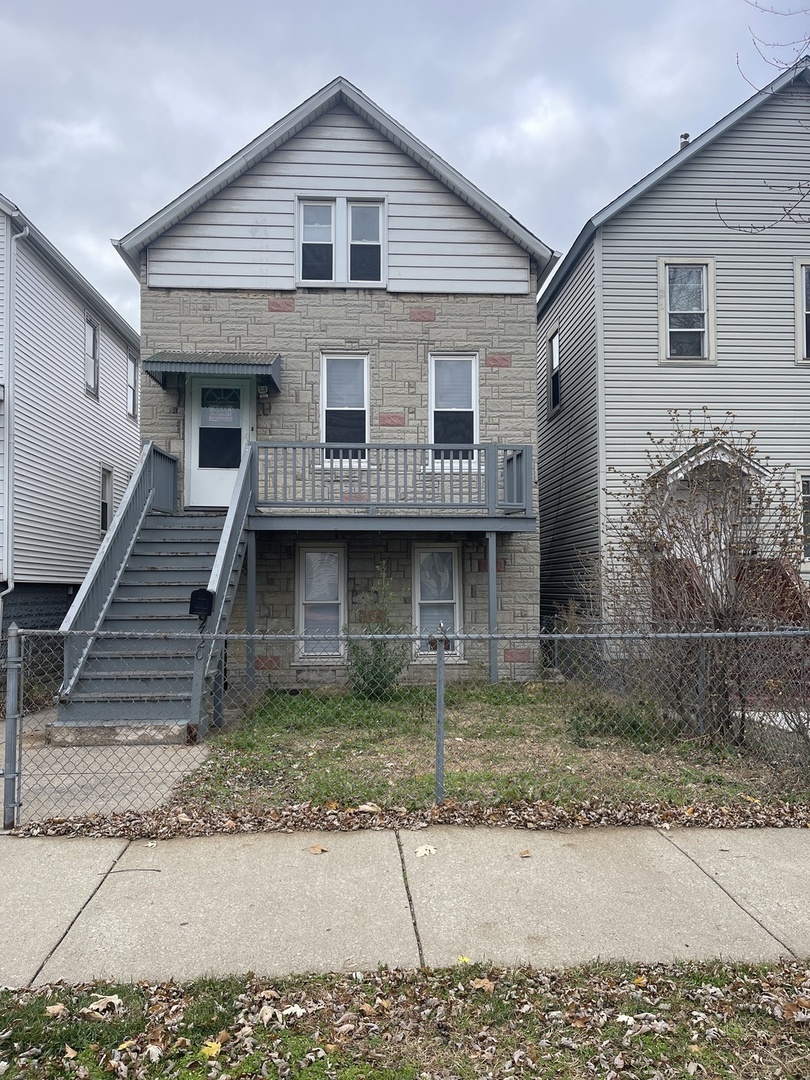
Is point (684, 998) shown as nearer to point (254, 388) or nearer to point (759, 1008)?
point (759, 1008)

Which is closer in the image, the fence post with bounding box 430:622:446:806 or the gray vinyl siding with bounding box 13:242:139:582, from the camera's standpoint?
the fence post with bounding box 430:622:446:806

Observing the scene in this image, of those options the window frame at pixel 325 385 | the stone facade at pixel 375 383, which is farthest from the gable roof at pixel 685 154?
the window frame at pixel 325 385

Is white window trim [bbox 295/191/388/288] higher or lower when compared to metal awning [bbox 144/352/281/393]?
higher

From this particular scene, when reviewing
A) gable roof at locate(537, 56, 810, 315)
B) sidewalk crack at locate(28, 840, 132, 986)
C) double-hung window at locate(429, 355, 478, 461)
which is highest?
gable roof at locate(537, 56, 810, 315)

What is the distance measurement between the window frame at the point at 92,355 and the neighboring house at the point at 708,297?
10644 mm

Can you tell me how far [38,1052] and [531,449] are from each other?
10239mm

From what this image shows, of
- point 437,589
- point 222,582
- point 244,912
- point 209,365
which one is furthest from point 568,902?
point 209,365

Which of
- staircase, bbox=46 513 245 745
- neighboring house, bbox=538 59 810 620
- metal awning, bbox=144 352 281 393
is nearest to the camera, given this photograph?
staircase, bbox=46 513 245 745

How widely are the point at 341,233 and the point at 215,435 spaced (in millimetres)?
3967

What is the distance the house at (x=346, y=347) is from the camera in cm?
1273

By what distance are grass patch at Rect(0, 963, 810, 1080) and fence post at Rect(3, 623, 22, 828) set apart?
2.15 m

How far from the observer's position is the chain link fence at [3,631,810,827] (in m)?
6.11

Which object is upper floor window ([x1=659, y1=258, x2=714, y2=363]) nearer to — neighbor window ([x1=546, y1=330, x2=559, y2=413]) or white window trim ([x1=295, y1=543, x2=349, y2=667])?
neighbor window ([x1=546, y1=330, x2=559, y2=413])

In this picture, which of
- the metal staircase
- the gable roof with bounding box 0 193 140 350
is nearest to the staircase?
the metal staircase
